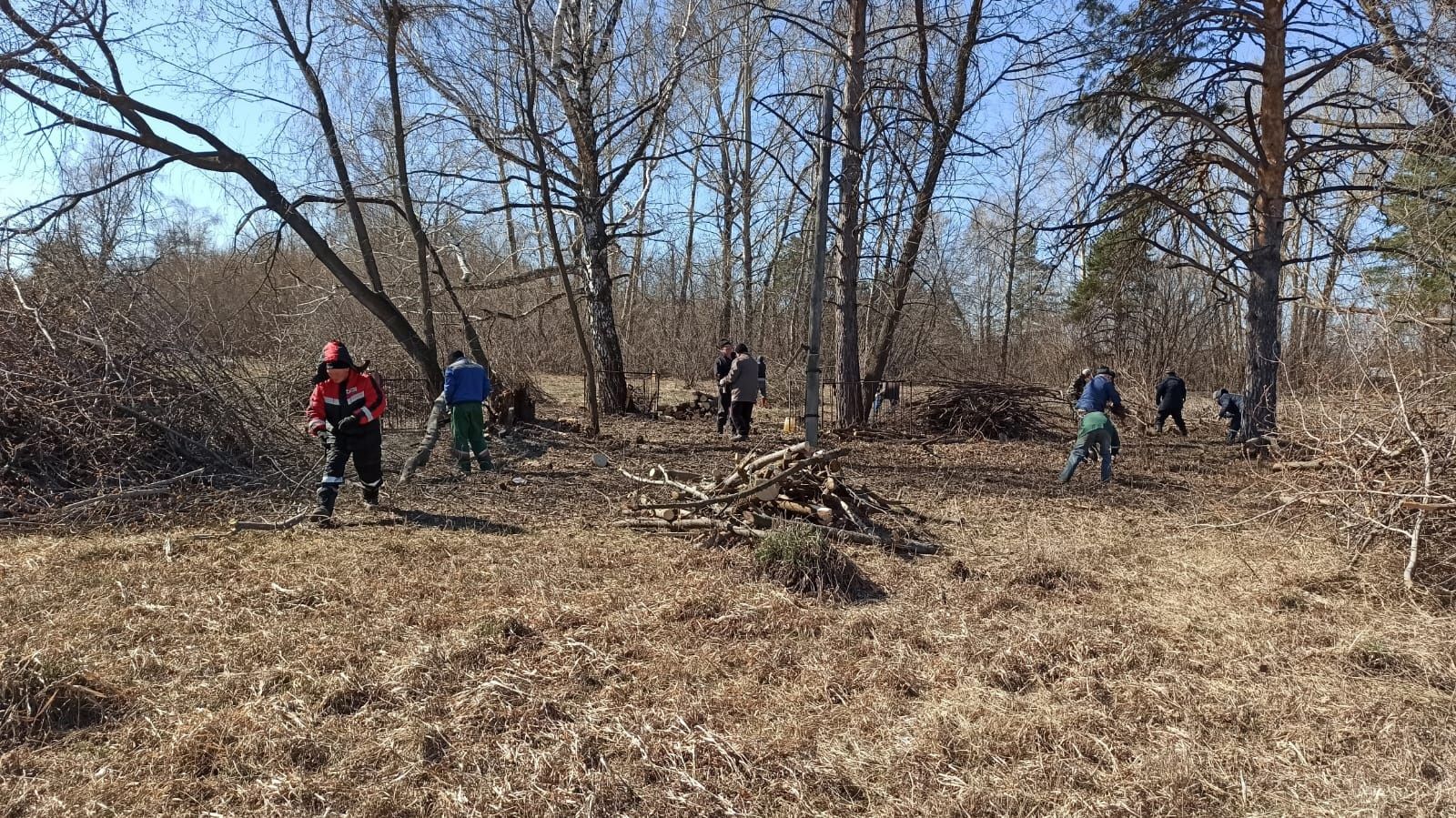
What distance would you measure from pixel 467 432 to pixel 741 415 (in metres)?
4.39

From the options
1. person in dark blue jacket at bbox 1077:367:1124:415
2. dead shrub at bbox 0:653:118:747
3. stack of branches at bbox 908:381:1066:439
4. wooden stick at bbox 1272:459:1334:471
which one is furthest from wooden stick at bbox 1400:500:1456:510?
stack of branches at bbox 908:381:1066:439

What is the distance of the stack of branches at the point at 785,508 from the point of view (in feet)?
20.0

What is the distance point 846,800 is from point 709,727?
2.20ft

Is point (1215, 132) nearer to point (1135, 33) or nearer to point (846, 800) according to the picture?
point (1135, 33)

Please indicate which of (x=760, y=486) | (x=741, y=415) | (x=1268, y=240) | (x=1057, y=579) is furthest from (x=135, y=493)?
(x=1268, y=240)

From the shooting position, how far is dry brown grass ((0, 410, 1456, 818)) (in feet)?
8.89

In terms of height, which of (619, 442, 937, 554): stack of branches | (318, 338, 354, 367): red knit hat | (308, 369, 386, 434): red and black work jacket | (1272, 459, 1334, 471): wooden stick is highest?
(318, 338, 354, 367): red knit hat

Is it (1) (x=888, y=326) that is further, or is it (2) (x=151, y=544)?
(1) (x=888, y=326)

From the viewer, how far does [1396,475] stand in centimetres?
525

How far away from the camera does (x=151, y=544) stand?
17.9 feet

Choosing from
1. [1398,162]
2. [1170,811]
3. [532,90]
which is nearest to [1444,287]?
[1398,162]

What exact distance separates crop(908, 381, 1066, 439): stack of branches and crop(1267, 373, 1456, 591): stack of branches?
6978 mm

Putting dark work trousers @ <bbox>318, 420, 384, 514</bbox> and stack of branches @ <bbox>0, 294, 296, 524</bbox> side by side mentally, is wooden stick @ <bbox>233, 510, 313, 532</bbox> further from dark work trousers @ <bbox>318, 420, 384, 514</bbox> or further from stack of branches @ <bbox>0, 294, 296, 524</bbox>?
stack of branches @ <bbox>0, 294, 296, 524</bbox>

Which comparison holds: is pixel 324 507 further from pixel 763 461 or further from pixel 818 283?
pixel 818 283
